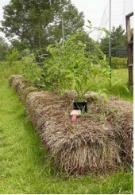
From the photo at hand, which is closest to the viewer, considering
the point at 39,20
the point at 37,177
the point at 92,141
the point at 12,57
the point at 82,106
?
the point at 92,141

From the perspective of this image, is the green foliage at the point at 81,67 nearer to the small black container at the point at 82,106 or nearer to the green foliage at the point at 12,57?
the small black container at the point at 82,106

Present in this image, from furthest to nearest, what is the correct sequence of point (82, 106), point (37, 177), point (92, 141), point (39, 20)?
1. point (39, 20)
2. point (82, 106)
3. point (37, 177)
4. point (92, 141)

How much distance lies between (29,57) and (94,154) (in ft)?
11.2

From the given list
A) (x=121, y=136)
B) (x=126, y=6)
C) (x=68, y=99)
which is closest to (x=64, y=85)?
(x=68, y=99)

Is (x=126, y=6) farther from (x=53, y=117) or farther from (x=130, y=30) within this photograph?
(x=53, y=117)

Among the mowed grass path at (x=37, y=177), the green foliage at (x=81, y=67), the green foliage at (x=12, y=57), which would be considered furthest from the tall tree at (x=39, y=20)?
the mowed grass path at (x=37, y=177)

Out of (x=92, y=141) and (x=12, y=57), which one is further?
(x=12, y=57)

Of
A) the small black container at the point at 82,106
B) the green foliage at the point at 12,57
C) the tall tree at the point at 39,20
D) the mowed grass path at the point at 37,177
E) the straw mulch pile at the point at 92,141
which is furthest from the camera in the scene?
the tall tree at the point at 39,20

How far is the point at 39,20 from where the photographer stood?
16.0m

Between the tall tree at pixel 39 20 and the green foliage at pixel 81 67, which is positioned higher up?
the tall tree at pixel 39 20

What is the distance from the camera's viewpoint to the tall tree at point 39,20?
1590cm

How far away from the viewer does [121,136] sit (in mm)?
2078

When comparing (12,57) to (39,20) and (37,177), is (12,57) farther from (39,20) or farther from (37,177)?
(37,177)

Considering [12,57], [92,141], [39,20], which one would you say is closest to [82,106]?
[92,141]
